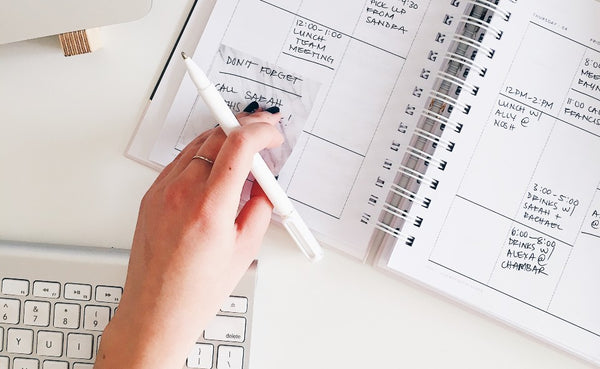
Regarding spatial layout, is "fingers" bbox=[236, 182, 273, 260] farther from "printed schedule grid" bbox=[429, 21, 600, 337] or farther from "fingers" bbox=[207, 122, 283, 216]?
"printed schedule grid" bbox=[429, 21, 600, 337]

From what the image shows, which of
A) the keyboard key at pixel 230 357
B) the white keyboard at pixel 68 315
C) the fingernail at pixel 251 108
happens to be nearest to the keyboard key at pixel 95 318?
the white keyboard at pixel 68 315

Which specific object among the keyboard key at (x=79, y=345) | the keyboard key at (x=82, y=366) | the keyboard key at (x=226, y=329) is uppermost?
→ the keyboard key at (x=226, y=329)

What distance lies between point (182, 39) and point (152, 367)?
31cm

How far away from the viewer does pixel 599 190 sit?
64 centimetres

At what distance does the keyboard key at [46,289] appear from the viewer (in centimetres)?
62

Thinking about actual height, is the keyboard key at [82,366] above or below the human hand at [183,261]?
below

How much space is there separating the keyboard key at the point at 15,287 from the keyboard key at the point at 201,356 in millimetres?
160

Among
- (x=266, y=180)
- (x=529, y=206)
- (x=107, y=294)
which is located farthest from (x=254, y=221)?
(x=529, y=206)

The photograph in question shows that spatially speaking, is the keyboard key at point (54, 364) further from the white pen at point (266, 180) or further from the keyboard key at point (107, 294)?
the white pen at point (266, 180)

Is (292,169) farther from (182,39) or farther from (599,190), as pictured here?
(599,190)

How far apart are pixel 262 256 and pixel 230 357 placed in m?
0.10

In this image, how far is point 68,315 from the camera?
62 cm

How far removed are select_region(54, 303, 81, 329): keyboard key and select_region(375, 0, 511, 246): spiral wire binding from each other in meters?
0.29

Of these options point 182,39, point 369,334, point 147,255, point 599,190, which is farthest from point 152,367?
point 599,190
